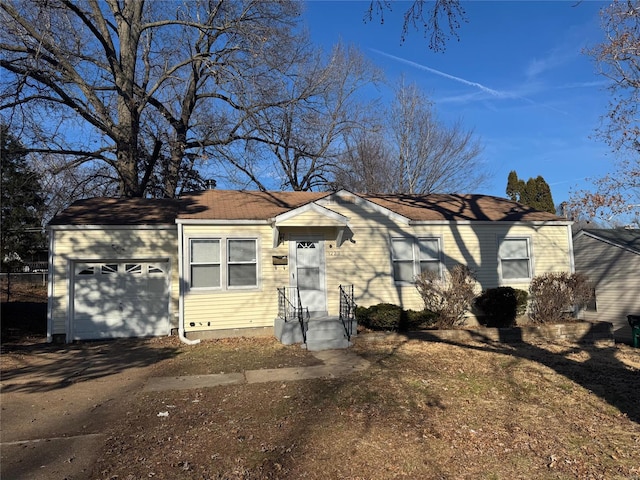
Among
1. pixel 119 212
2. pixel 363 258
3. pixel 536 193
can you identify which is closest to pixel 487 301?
pixel 363 258

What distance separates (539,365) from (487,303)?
4.85 meters

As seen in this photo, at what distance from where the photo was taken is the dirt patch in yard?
163 inches

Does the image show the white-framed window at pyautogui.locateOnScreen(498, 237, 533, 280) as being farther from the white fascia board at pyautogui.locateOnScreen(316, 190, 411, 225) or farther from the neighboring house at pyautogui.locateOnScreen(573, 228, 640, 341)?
the neighboring house at pyautogui.locateOnScreen(573, 228, 640, 341)

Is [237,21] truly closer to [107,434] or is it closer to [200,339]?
[200,339]

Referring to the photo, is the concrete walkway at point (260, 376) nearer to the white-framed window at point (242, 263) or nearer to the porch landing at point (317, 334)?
the porch landing at point (317, 334)

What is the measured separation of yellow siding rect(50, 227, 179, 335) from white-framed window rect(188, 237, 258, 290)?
935 millimetres

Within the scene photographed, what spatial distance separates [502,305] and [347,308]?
4475mm

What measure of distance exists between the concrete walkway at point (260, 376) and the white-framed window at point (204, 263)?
4.15 m

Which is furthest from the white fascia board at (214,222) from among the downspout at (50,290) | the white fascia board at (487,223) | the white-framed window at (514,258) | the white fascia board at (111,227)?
the white-framed window at (514,258)

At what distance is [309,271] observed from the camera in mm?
12430

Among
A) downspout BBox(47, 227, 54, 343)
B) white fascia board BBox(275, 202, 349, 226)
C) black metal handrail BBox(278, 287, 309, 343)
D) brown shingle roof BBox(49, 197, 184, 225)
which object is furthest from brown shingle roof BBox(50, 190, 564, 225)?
black metal handrail BBox(278, 287, 309, 343)

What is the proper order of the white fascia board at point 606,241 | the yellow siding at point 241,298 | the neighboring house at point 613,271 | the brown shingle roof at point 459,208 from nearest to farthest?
the yellow siding at point 241,298 → the brown shingle roof at point 459,208 → the neighboring house at point 613,271 → the white fascia board at point 606,241

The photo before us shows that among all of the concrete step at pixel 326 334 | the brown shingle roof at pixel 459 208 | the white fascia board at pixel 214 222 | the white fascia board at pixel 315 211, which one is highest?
the brown shingle roof at pixel 459 208

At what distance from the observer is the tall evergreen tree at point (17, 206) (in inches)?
564
